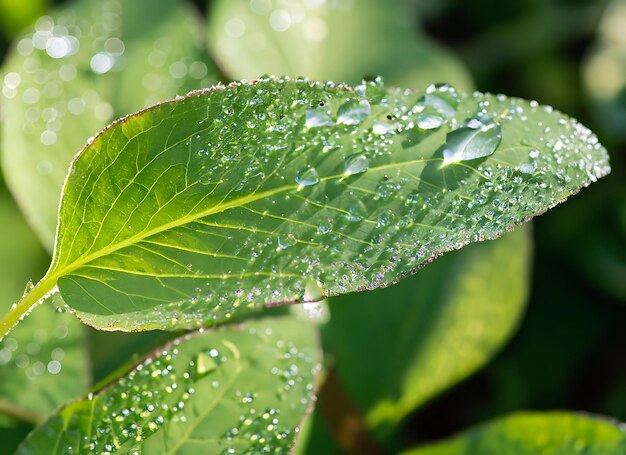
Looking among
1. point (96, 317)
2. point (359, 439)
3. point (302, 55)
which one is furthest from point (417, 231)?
point (302, 55)

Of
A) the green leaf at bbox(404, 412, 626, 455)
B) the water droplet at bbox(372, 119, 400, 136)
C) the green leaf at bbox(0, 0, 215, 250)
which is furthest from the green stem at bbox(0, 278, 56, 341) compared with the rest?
the green leaf at bbox(404, 412, 626, 455)

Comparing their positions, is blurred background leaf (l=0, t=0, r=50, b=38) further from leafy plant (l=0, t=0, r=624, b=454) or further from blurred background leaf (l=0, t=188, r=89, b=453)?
leafy plant (l=0, t=0, r=624, b=454)

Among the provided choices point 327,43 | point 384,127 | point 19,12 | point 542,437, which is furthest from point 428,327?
point 19,12

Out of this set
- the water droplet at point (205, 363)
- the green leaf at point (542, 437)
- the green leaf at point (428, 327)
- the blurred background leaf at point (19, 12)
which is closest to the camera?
the water droplet at point (205, 363)

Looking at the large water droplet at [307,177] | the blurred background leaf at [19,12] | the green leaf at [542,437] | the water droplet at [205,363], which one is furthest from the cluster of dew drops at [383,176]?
the blurred background leaf at [19,12]

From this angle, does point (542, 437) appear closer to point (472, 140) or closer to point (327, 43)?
point (472, 140)

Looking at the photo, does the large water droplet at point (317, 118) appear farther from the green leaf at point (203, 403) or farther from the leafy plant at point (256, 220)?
the green leaf at point (203, 403)

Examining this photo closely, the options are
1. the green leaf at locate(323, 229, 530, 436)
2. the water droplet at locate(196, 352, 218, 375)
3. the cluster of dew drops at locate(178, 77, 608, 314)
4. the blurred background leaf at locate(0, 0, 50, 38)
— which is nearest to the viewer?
the cluster of dew drops at locate(178, 77, 608, 314)
